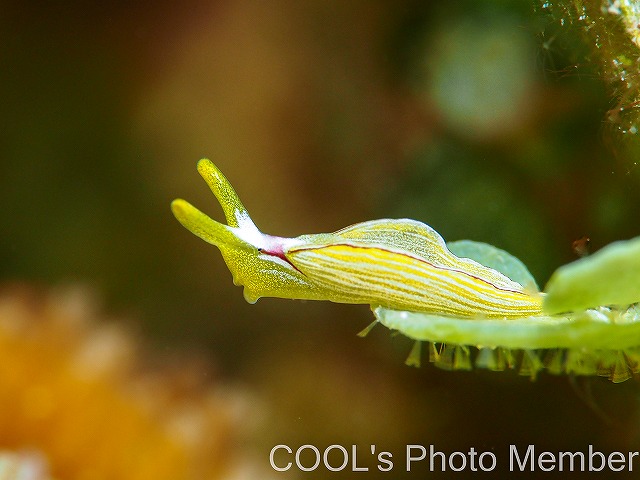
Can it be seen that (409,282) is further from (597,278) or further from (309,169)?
(309,169)

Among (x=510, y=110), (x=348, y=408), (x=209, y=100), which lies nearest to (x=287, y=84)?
(x=209, y=100)

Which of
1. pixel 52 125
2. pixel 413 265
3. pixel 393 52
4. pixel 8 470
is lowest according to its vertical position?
pixel 8 470

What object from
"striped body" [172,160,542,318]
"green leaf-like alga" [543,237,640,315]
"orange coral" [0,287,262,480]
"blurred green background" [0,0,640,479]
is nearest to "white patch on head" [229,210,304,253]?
"striped body" [172,160,542,318]

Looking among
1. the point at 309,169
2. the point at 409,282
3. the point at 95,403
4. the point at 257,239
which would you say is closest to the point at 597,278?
the point at 409,282

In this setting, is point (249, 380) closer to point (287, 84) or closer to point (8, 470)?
point (8, 470)

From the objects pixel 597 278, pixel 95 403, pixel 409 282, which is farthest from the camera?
pixel 95 403
